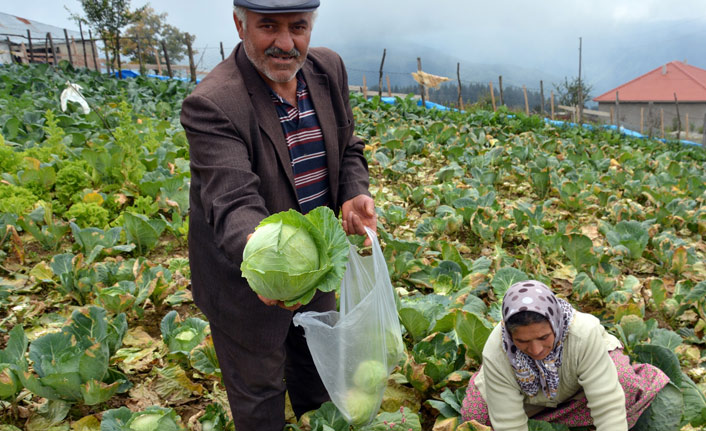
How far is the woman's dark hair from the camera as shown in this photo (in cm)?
185

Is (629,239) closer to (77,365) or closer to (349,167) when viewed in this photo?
(349,167)

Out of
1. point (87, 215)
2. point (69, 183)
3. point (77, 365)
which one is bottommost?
point (77, 365)

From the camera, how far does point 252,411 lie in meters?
1.96

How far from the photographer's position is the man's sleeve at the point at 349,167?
2109 mm

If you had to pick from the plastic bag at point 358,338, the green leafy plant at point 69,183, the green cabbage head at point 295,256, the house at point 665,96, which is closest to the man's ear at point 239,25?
the green cabbage head at point 295,256

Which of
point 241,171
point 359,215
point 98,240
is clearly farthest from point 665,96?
point 241,171

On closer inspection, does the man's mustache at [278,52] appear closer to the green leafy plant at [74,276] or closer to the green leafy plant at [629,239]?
the green leafy plant at [74,276]

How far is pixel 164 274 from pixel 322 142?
6.08ft

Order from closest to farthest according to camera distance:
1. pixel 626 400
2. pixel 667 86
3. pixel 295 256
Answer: pixel 295 256, pixel 626 400, pixel 667 86

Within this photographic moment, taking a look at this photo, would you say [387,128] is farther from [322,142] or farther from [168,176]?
[322,142]

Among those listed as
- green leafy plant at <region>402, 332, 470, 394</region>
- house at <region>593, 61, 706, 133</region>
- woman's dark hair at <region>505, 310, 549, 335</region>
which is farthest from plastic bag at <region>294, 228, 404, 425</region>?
house at <region>593, 61, 706, 133</region>

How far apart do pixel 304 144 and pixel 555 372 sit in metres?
1.32

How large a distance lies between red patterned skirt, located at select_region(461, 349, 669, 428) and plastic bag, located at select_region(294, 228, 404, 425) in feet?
1.62

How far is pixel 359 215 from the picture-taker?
204 cm
